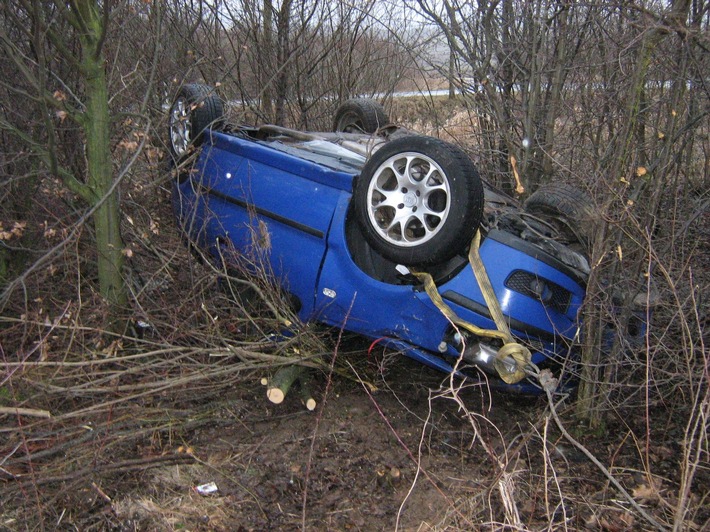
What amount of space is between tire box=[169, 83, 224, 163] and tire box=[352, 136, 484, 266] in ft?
5.87

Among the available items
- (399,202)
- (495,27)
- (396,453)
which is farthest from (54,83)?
(495,27)

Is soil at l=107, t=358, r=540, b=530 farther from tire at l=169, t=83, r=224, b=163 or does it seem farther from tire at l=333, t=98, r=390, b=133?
tire at l=333, t=98, r=390, b=133

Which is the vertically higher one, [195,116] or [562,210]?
[195,116]

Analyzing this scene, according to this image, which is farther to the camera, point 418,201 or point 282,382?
point 282,382

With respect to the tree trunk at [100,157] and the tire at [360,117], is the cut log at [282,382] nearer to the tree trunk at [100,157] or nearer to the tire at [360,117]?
the tree trunk at [100,157]

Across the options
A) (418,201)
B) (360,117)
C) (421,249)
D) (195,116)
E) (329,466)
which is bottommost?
(329,466)

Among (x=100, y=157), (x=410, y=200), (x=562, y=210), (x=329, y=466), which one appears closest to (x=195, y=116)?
(x=100, y=157)

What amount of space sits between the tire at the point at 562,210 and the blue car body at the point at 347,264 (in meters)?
0.32

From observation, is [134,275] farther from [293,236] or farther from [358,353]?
[358,353]

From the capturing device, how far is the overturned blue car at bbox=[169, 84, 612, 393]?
3637mm

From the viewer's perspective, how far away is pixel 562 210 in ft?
14.5

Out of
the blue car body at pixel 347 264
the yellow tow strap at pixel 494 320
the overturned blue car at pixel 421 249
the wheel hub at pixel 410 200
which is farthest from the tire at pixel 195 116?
the yellow tow strap at pixel 494 320

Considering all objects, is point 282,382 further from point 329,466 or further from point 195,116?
point 195,116

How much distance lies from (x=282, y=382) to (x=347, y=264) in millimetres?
836
